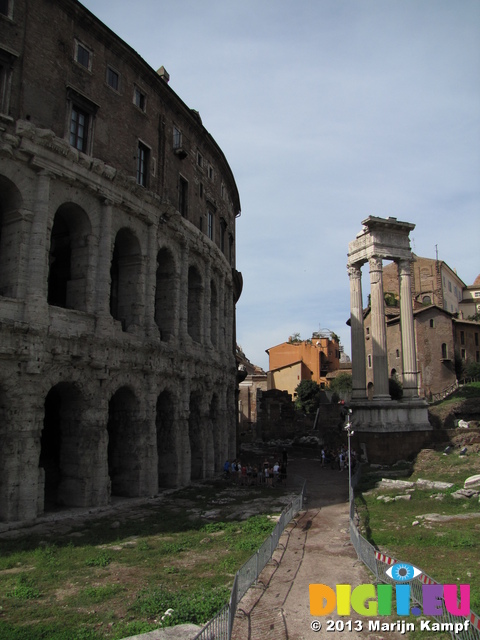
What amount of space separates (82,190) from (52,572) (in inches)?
556

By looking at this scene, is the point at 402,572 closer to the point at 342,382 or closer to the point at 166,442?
the point at 166,442

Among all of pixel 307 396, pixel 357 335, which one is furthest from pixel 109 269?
pixel 307 396

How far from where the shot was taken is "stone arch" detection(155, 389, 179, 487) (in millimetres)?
24047

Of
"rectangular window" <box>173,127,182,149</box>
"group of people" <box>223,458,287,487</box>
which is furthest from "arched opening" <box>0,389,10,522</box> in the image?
"rectangular window" <box>173,127,182,149</box>

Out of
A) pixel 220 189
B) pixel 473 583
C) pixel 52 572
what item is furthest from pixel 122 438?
pixel 220 189

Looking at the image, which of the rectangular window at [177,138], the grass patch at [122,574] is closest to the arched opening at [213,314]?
the rectangular window at [177,138]

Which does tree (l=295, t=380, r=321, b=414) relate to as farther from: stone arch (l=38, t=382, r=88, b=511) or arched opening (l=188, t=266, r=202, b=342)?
stone arch (l=38, t=382, r=88, b=511)

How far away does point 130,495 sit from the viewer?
21.4 m

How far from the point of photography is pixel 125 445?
858 inches

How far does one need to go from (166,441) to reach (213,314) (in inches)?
395

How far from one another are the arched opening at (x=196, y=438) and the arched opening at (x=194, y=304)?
3514 millimetres

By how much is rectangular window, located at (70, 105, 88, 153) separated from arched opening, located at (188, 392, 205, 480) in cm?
1372

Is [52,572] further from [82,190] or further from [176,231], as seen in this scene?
[176,231]

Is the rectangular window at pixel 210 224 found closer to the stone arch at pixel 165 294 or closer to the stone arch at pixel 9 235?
the stone arch at pixel 165 294
